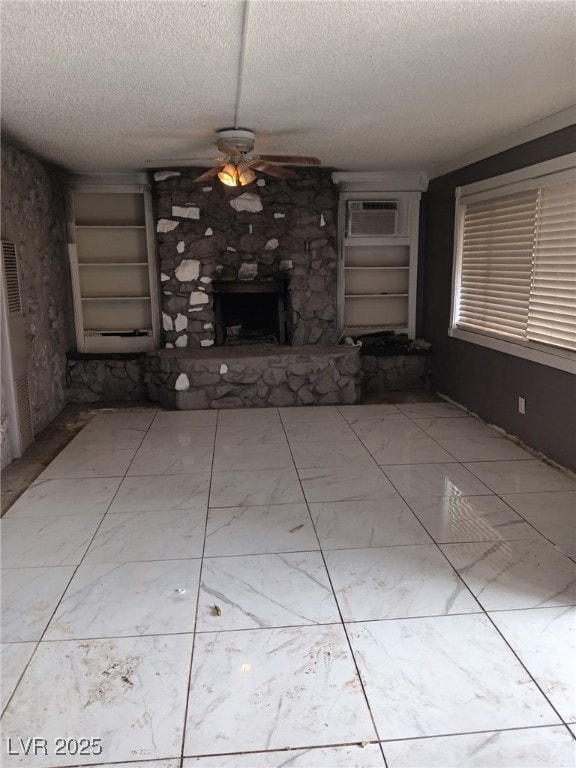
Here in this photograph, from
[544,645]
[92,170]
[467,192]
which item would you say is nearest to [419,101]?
[467,192]

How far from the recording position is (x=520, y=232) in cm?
403

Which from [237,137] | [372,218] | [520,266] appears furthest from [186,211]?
[520,266]

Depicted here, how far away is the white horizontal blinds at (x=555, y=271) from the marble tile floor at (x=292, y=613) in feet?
3.04

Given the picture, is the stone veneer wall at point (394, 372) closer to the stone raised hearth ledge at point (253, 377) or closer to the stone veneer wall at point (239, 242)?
the stone raised hearth ledge at point (253, 377)

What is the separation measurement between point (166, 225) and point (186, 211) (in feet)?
0.79

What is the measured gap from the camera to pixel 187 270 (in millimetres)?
5508

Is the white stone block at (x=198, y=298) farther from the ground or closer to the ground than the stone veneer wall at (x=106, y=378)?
farther from the ground

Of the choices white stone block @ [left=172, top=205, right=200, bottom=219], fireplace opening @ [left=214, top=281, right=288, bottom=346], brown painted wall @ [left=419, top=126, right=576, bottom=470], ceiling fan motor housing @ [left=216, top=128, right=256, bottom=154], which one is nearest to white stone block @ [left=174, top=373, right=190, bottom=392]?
fireplace opening @ [left=214, top=281, right=288, bottom=346]

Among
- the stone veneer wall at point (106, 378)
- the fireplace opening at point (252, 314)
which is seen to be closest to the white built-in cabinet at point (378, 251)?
the fireplace opening at point (252, 314)

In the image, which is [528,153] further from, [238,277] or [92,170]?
[92,170]

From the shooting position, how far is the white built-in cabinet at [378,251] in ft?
18.9

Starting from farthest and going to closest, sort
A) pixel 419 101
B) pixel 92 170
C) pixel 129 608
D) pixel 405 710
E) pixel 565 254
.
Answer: pixel 92 170 → pixel 565 254 → pixel 419 101 → pixel 129 608 → pixel 405 710

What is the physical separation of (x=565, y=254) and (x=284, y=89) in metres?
2.01

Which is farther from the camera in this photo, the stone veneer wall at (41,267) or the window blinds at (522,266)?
the stone veneer wall at (41,267)
